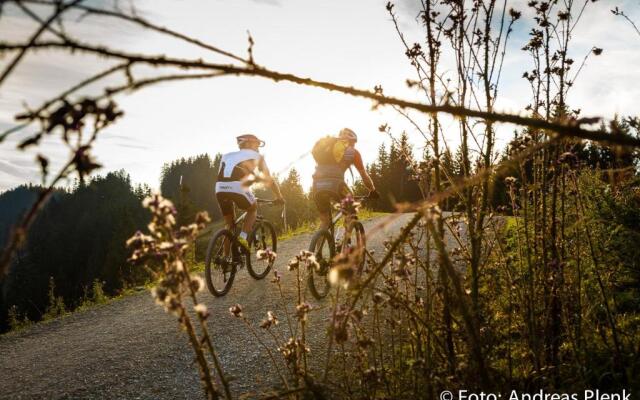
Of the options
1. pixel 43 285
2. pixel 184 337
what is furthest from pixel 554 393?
pixel 43 285

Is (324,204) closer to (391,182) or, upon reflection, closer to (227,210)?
(227,210)

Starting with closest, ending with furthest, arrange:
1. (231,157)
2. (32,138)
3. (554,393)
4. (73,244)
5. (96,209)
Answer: (32,138) < (554,393) < (231,157) < (73,244) < (96,209)

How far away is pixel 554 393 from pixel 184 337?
433 cm

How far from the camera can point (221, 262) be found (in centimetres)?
732

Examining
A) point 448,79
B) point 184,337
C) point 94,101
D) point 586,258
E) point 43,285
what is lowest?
point 43,285

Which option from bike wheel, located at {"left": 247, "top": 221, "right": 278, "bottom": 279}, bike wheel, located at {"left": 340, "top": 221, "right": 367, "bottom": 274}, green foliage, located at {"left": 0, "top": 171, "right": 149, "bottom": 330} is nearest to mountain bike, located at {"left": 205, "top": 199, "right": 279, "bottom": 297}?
bike wheel, located at {"left": 247, "top": 221, "right": 278, "bottom": 279}

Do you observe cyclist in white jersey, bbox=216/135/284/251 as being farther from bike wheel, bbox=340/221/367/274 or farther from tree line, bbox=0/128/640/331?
tree line, bbox=0/128/640/331

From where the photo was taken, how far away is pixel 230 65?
0.90 m

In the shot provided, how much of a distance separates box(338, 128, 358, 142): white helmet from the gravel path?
2750mm

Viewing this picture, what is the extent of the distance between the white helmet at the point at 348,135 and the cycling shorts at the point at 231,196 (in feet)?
6.11

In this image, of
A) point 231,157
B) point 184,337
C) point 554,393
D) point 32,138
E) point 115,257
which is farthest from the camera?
point 115,257

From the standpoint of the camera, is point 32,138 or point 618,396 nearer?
point 32,138

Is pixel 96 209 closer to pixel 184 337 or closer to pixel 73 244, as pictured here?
pixel 73 244

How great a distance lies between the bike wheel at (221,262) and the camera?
23.8 feet
